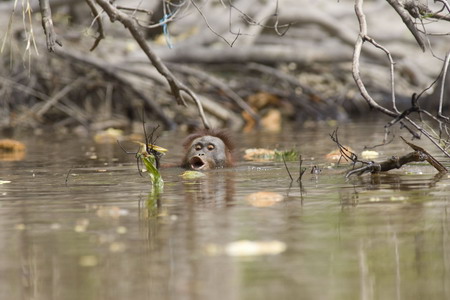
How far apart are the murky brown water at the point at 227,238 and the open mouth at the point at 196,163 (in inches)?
30.9

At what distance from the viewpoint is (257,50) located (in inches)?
606

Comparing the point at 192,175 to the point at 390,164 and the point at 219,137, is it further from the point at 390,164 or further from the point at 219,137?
the point at 390,164

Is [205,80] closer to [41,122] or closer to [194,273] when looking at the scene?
[41,122]

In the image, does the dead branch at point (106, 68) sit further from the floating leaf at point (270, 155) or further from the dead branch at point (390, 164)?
the dead branch at point (390, 164)

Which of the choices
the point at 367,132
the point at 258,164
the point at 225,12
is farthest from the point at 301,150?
the point at 225,12

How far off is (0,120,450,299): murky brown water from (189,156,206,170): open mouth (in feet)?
2.58

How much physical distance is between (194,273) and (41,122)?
1155cm

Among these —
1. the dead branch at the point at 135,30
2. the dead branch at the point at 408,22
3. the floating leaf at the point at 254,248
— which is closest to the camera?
the floating leaf at the point at 254,248

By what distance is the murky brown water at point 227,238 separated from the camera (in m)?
3.04

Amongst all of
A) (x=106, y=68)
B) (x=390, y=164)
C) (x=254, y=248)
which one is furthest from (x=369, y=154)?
(x=106, y=68)

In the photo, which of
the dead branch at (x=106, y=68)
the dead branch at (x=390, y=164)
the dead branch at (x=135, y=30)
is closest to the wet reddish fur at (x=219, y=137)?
the dead branch at (x=135, y=30)

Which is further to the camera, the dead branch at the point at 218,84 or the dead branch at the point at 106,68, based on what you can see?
the dead branch at the point at 218,84

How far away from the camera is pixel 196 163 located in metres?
7.50

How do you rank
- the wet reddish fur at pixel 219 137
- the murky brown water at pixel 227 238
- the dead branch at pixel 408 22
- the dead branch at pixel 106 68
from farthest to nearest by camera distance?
the dead branch at pixel 106 68 < the wet reddish fur at pixel 219 137 < the dead branch at pixel 408 22 < the murky brown water at pixel 227 238
